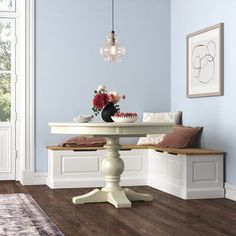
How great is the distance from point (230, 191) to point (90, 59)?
2514 mm

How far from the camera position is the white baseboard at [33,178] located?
267 inches

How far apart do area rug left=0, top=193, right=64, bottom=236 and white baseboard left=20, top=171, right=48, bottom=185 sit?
112 centimetres

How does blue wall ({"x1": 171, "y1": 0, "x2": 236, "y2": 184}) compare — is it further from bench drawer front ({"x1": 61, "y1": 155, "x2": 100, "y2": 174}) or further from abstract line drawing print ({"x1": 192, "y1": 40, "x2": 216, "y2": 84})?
bench drawer front ({"x1": 61, "y1": 155, "x2": 100, "y2": 174})

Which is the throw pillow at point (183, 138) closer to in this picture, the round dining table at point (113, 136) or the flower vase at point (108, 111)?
the round dining table at point (113, 136)

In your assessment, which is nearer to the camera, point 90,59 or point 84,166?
point 84,166

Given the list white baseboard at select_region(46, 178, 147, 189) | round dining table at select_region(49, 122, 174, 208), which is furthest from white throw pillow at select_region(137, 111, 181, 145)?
round dining table at select_region(49, 122, 174, 208)

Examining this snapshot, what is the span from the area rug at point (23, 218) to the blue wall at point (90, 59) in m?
1.57

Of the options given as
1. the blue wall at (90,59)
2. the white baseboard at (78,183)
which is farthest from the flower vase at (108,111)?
the blue wall at (90,59)

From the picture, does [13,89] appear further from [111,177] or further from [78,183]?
[111,177]

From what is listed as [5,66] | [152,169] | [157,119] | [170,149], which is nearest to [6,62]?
[5,66]

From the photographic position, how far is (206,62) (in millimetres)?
6230

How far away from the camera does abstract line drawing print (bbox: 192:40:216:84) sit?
608 cm

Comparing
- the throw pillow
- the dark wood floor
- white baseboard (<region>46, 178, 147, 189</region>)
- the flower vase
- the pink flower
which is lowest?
the dark wood floor

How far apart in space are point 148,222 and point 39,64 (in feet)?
10.3
